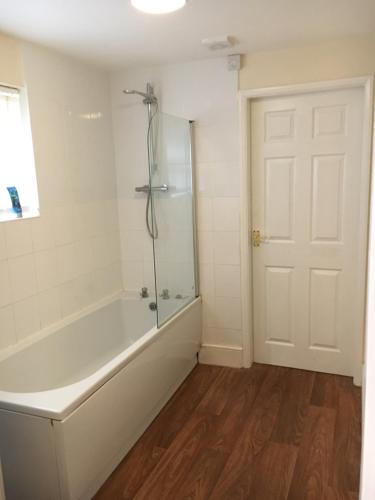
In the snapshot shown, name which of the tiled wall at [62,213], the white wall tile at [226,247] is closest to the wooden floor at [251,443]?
the white wall tile at [226,247]

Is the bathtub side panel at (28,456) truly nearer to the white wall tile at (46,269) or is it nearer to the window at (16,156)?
the white wall tile at (46,269)

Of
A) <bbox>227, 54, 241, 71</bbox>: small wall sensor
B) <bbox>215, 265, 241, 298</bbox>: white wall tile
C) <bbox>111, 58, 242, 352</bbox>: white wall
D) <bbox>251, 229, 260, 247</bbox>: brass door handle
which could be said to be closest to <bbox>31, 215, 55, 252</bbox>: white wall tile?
<bbox>111, 58, 242, 352</bbox>: white wall

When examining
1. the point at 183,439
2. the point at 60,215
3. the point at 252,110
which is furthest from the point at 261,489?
the point at 252,110

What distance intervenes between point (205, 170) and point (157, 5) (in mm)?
1352

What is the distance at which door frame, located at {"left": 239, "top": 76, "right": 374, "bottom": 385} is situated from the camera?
2.64 m

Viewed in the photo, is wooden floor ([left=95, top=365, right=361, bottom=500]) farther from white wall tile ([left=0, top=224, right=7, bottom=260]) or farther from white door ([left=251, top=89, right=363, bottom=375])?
white wall tile ([left=0, top=224, right=7, bottom=260])

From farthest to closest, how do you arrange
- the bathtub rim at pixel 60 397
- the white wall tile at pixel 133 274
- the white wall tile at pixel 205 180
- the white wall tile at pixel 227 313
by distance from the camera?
1. the white wall tile at pixel 133 274
2. the white wall tile at pixel 227 313
3. the white wall tile at pixel 205 180
4. the bathtub rim at pixel 60 397

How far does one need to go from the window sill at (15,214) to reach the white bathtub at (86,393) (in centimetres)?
Answer: 75

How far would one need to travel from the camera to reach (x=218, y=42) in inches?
99.3

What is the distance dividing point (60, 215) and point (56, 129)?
56cm

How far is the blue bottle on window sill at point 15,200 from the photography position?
2.44 meters

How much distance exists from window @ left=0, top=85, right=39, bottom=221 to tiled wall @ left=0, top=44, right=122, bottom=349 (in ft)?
0.16

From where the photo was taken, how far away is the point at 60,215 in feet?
9.05

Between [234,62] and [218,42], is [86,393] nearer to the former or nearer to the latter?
[218,42]
